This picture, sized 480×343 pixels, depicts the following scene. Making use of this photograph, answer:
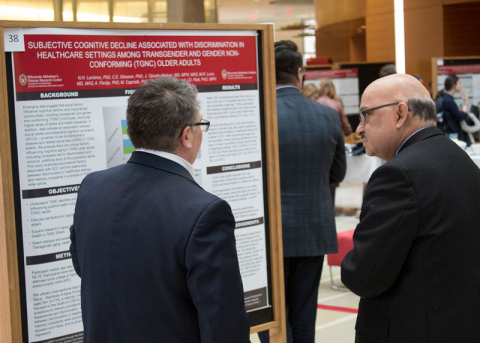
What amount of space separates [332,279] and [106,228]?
4.20 meters

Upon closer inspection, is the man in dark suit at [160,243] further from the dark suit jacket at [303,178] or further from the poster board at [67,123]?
the dark suit jacket at [303,178]

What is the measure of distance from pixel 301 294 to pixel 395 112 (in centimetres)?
149

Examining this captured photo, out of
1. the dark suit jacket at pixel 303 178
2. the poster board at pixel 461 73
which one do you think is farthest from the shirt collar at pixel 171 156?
the poster board at pixel 461 73

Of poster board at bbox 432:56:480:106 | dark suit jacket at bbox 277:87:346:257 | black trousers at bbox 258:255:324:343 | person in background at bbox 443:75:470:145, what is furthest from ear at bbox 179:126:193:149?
poster board at bbox 432:56:480:106

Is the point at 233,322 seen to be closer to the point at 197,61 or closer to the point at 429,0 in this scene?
the point at 197,61

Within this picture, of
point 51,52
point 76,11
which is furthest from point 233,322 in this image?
point 76,11

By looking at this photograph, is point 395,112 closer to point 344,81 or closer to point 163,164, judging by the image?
point 163,164

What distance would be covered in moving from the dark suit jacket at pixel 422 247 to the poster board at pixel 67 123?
873 mm

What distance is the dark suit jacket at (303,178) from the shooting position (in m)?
3.00

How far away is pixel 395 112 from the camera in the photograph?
1815 mm

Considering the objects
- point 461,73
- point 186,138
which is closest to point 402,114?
point 186,138

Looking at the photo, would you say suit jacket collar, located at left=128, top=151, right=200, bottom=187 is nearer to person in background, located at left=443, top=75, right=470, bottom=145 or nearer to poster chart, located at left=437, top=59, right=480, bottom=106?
person in background, located at left=443, top=75, right=470, bottom=145

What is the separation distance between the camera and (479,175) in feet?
5.94

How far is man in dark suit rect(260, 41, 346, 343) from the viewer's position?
118 inches
